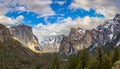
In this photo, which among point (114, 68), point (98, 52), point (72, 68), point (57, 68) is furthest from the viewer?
point (57, 68)

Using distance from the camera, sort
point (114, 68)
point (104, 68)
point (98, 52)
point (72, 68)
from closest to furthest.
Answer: point (98, 52) < point (104, 68) < point (114, 68) < point (72, 68)

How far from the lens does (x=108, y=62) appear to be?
107625 mm

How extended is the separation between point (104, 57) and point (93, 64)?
867cm

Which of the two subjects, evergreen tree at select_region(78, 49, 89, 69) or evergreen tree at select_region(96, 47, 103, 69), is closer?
evergreen tree at select_region(96, 47, 103, 69)

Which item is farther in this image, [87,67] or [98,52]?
[87,67]

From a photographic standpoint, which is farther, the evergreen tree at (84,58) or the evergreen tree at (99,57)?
the evergreen tree at (84,58)

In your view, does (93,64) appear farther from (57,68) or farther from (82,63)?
(57,68)

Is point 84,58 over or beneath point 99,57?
beneath

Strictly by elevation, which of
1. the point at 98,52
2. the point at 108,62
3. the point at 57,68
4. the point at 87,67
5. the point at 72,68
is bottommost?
the point at 57,68

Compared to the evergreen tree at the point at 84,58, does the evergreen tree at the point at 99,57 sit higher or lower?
higher

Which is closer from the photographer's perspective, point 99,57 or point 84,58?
point 99,57

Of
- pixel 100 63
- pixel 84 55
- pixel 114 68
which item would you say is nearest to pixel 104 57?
pixel 100 63

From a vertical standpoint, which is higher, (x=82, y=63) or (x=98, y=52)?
(x=98, y=52)

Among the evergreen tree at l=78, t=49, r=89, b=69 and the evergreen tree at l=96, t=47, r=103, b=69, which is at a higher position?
the evergreen tree at l=96, t=47, r=103, b=69
